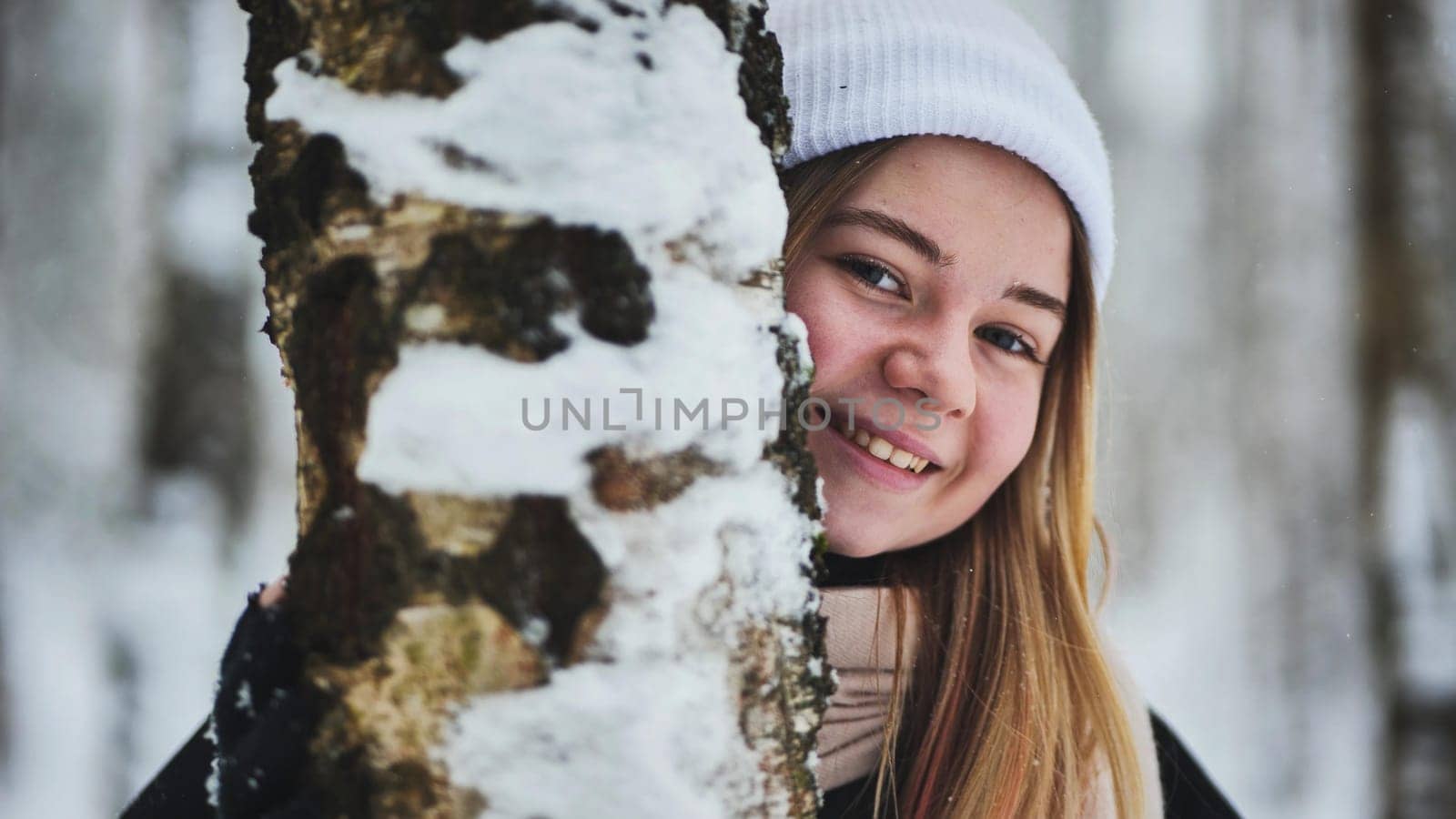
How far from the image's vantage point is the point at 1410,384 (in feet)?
14.8

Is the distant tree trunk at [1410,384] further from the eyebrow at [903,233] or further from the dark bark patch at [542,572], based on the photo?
the dark bark patch at [542,572]

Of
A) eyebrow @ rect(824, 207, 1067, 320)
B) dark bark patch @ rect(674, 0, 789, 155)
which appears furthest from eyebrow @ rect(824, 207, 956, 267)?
dark bark patch @ rect(674, 0, 789, 155)

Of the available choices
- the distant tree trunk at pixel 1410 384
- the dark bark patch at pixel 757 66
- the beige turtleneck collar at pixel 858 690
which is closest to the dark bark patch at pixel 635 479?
the dark bark patch at pixel 757 66

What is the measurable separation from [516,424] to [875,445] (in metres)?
0.77

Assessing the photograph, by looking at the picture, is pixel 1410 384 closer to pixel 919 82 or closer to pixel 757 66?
pixel 919 82

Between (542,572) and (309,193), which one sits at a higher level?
(309,193)

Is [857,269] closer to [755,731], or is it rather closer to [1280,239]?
[755,731]

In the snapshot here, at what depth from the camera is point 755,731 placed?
2.06 ft

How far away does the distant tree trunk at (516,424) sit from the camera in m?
0.56

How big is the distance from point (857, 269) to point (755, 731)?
0.72 m

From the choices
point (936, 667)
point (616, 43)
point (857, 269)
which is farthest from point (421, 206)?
point (936, 667)

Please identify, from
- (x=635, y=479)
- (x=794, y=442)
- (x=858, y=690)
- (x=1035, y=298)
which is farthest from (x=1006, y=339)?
(x=635, y=479)

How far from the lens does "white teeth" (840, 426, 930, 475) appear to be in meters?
1.24

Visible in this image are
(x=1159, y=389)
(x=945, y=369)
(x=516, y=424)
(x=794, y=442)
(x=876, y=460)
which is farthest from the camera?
(x=1159, y=389)
